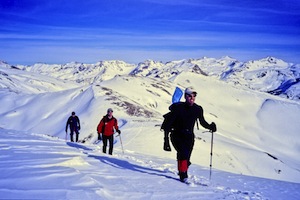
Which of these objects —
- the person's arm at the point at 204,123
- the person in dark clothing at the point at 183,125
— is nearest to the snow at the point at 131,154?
the person in dark clothing at the point at 183,125

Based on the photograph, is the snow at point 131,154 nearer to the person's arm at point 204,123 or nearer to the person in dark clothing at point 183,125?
the person in dark clothing at point 183,125

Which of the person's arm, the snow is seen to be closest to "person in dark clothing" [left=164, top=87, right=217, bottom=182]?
the person's arm

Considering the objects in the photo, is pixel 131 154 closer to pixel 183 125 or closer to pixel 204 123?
pixel 204 123

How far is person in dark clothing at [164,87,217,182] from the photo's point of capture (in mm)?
9375

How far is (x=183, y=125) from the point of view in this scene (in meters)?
9.45

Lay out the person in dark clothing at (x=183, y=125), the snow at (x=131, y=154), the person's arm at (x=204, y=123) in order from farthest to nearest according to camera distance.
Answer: the person's arm at (x=204, y=123) → the person in dark clothing at (x=183, y=125) → the snow at (x=131, y=154)

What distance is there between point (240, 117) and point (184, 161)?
6539 inches

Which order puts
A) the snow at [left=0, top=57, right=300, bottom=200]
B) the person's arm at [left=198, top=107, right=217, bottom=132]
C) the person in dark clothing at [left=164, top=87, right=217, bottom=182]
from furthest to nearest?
the person's arm at [left=198, top=107, right=217, bottom=132]
the person in dark clothing at [left=164, top=87, right=217, bottom=182]
the snow at [left=0, top=57, right=300, bottom=200]

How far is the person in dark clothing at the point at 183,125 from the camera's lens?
9.38 metres

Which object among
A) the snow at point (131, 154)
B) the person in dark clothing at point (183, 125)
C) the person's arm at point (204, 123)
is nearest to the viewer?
the snow at point (131, 154)

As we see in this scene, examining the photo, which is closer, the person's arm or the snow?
the snow

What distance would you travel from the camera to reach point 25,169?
8.48 m

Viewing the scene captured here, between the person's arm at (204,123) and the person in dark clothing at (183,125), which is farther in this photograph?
the person's arm at (204,123)

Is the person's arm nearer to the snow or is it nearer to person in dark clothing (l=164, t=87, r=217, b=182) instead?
person in dark clothing (l=164, t=87, r=217, b=182)
